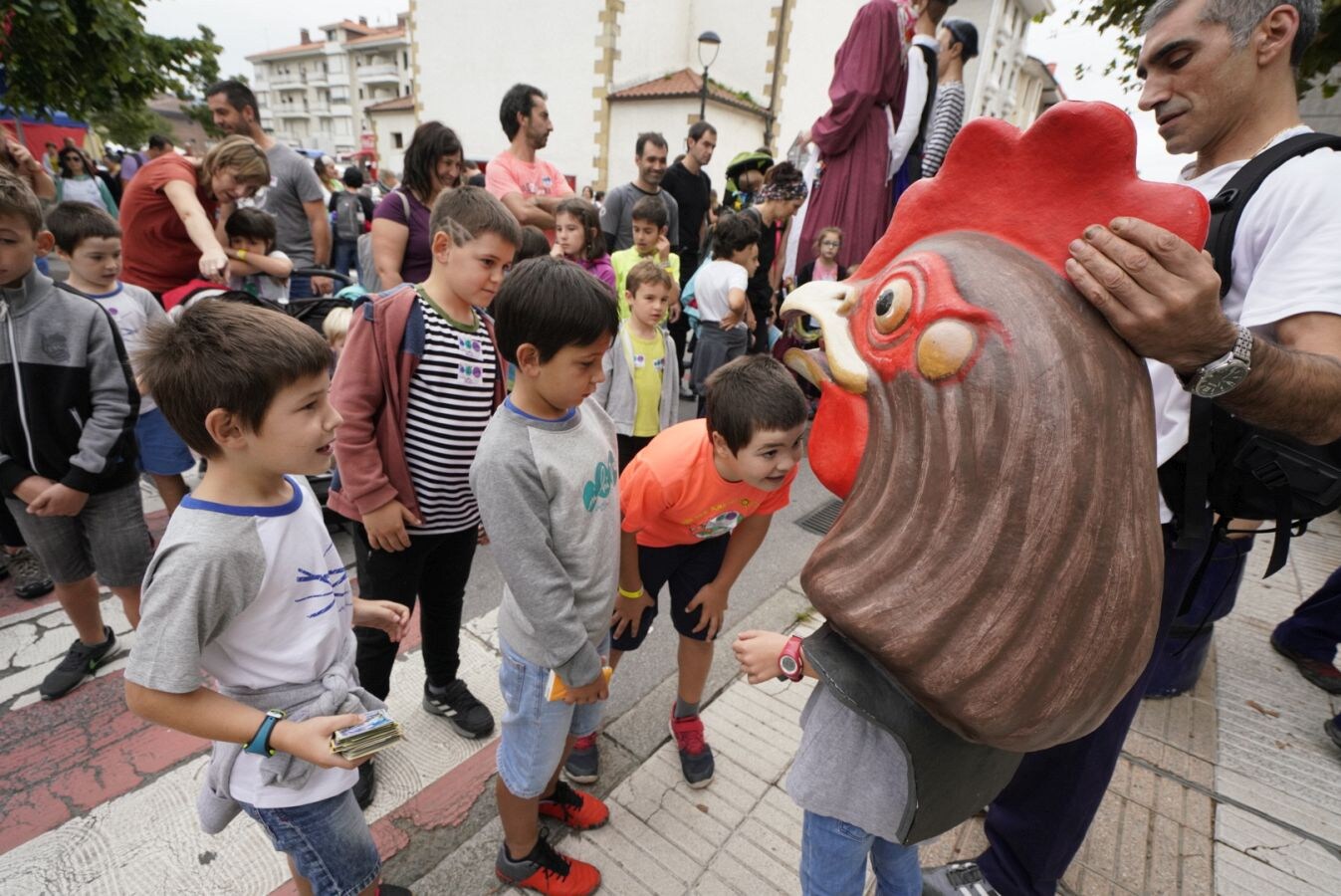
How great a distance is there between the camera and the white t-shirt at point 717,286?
4.78m

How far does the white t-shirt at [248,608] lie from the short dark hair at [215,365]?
0.18 metres

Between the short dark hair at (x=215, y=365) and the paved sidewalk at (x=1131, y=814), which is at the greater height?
the short dark hair at (x=215, y=365)

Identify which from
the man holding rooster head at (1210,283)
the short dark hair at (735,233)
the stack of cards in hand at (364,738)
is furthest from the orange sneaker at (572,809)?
the short dark hair at (735,233)

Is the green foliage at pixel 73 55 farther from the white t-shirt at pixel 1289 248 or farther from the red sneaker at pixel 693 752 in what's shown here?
the white t-shirt at pixel 1289 248

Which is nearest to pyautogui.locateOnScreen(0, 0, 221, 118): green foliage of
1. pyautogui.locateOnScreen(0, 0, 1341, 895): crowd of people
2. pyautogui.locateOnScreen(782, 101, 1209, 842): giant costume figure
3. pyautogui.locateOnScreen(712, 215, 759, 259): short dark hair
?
pyautogui.locateOnScreen(0, 0, 1341, 895): crowd of people

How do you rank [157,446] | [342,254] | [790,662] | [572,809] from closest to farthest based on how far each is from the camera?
[790,662]
[572,809]
[157,446]
[342,254]

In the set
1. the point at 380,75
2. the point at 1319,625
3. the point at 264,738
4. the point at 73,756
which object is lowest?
the point at 73,756

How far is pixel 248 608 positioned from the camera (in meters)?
1.22

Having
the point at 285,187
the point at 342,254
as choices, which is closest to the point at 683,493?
the point at 285,187

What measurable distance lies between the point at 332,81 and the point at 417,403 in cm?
6792

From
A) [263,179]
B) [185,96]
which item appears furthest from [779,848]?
[185,96]

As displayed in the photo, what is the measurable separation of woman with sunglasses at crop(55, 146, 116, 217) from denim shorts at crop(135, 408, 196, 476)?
20.6 ft

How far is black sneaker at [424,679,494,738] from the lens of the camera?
237cm

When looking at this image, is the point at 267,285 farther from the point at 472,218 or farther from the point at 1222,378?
the point at 1222,378
